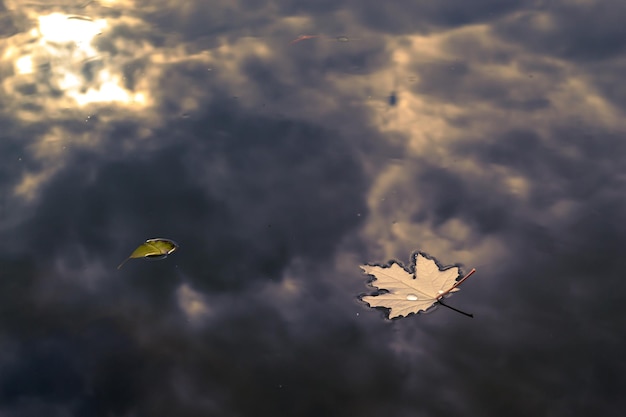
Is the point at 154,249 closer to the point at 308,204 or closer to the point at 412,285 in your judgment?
the point at 308,204

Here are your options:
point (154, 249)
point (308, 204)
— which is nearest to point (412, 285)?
point (308, 204)

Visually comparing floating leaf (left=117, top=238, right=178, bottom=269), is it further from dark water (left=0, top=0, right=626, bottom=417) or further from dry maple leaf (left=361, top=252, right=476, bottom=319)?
dry maple leaf (left=361, top=252, right=476, bottom=319)

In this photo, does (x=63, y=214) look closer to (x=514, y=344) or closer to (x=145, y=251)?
(x=145, y=251)

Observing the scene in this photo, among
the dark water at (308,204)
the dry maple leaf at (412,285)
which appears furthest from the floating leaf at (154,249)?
Result: the dry maple leaf at (412,285)

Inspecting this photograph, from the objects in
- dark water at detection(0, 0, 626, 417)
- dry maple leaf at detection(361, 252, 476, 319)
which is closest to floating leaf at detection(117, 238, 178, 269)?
dark water at detection(0, 0, 626, 417)

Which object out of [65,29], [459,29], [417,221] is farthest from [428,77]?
[65,29]
